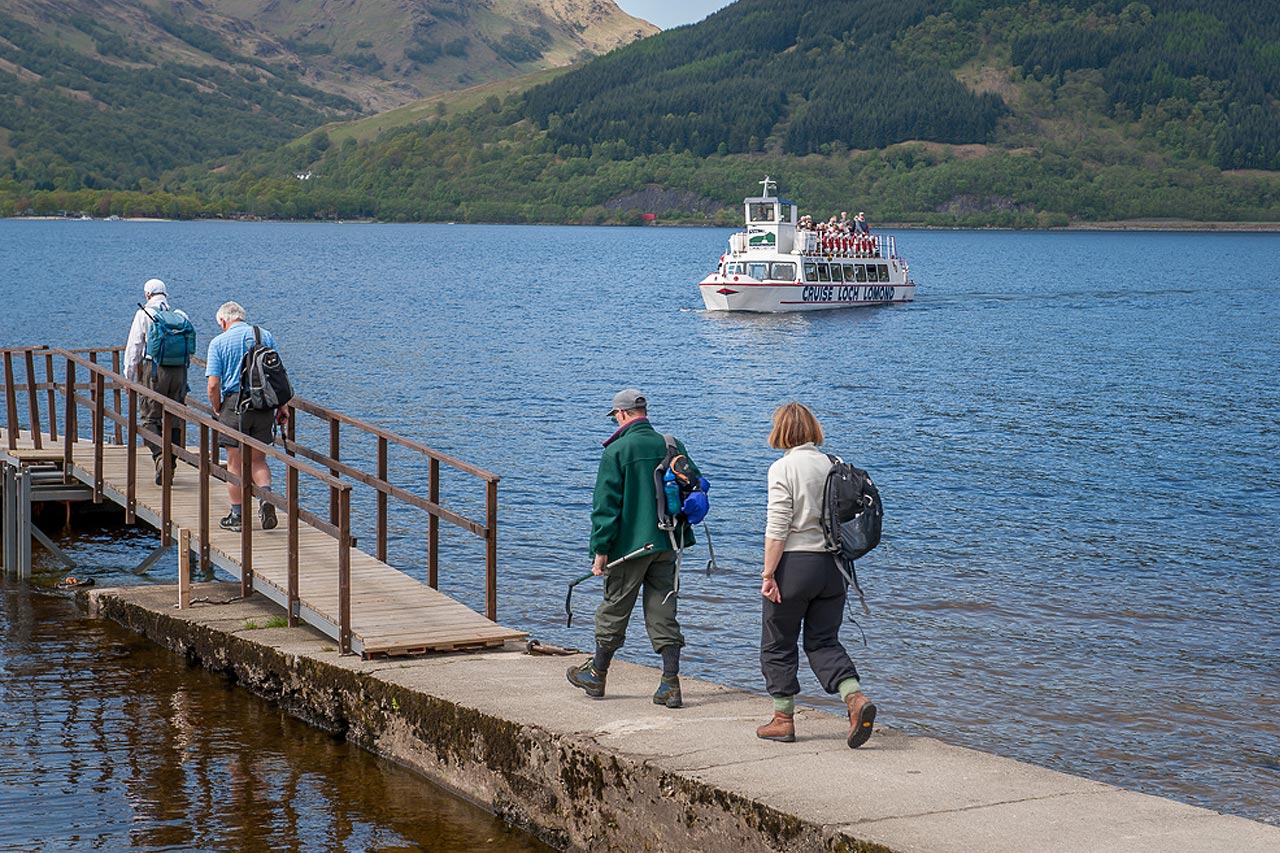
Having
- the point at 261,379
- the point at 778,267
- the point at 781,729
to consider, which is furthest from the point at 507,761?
the point at 778,267

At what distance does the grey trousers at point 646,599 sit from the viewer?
9398mm

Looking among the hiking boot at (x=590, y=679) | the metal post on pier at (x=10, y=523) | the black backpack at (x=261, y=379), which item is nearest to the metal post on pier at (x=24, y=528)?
the metal post on pier at (x=10, y=523)

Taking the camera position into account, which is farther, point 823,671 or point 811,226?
point 811,226

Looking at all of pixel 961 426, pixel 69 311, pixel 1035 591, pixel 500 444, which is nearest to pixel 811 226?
pixel 69 311

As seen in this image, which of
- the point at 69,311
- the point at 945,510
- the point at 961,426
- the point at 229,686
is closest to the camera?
the point at 229,686

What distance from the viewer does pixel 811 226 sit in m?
75.4

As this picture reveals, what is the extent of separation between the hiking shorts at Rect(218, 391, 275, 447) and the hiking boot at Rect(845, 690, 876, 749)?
719 centimetres

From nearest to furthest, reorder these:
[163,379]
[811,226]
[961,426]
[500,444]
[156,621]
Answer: [156,621]
[163,379]
[500,444]
[961,426]
[811,226]

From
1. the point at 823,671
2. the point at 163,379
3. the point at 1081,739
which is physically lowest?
the point at 1081,739

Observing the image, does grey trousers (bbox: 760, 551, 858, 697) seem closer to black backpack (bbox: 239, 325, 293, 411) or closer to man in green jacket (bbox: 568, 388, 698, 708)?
man in green jacket (bbox: 568, 388, 698, 708)

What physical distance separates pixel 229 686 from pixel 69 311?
194 feet

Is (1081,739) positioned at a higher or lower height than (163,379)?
lower

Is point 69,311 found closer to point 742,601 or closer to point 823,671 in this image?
point 742,601

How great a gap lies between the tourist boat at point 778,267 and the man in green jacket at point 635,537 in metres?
62.3
